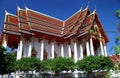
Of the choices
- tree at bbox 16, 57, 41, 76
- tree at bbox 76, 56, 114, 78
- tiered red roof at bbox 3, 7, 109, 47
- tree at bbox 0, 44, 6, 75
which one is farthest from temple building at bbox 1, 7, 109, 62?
tree at bbox 76, 56, 114, 78

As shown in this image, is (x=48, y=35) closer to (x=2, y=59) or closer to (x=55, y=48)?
(x=55, y=48)

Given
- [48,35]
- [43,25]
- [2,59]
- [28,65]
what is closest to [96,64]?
[28,65]

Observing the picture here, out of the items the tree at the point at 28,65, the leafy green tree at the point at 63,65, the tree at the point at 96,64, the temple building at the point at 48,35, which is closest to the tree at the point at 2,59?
the tree at the point at 28,65

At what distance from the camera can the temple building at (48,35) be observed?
24.5m

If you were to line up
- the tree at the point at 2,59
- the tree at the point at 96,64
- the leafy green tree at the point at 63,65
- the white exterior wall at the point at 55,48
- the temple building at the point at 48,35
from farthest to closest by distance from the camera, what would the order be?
the white exterior wall at the point at 55,48 < the temple building at the point at 48,35 < the leafy green tree at the point at 63,65 < the tree at the point at 2,59 < the tree at the point at 96,64

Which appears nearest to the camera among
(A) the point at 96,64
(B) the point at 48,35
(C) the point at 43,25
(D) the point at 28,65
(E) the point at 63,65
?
(D) the point at 28,65

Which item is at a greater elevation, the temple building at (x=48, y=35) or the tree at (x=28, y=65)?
the temple building at (x=48, y=35)

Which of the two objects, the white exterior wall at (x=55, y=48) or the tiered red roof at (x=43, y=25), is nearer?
the tiered red roof at (x=43, y=25)

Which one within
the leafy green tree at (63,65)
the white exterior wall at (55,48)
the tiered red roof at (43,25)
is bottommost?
the leafy green tree at (63,65)

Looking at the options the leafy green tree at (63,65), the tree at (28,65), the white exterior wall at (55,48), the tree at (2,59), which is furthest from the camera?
the white exterior wall at (55,48)

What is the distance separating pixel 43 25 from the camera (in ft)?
88.3

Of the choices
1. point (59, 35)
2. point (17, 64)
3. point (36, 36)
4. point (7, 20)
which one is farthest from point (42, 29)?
point (17, 64)

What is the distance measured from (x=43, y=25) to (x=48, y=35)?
1.80m

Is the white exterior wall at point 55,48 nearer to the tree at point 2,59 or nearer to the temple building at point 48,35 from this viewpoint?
the temple building at point 48,35
